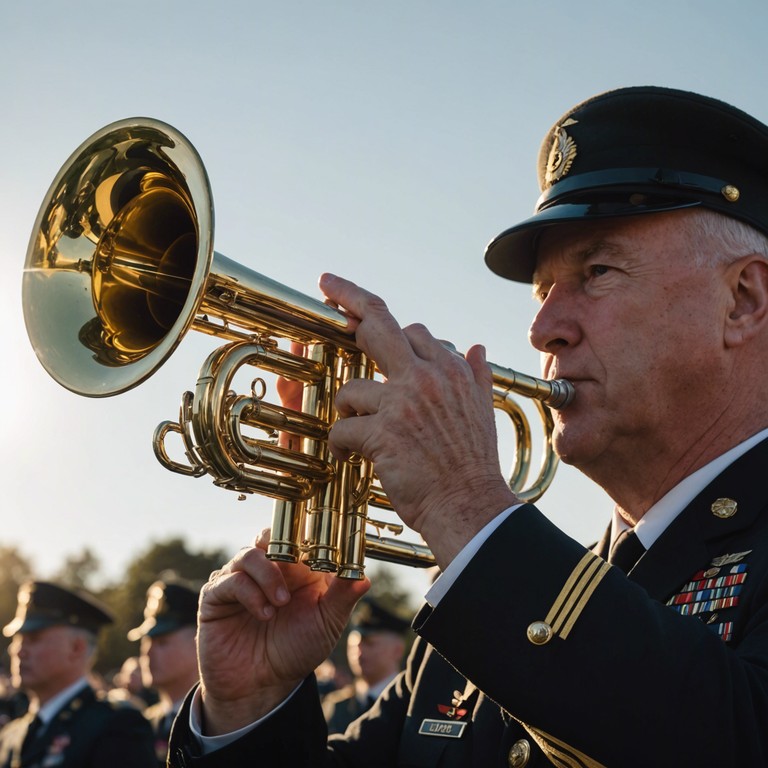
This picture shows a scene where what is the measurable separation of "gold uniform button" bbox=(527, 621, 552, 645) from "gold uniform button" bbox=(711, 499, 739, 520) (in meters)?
0.84

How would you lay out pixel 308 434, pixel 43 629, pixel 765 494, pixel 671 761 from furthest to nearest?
pixel 43 629
pixel 308 434
pixel 765 494
pixel 671 761

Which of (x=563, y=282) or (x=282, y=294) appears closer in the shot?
(x=282, y=294)

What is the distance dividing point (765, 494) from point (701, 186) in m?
0.99

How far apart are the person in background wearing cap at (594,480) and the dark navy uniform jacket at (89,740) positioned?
4651 mm

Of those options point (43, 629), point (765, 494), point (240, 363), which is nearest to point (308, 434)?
point (240, 363)

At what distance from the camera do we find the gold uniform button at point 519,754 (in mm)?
2561

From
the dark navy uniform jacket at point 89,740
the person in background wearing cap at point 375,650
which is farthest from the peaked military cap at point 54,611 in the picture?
the person in background wearing cap at point 375,650

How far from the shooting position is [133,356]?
9.78 feet

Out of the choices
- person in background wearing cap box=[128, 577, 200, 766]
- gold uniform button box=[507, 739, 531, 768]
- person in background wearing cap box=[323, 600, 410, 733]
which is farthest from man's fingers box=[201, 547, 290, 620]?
person in background wearing cap box=[323, 600, 410, 733]

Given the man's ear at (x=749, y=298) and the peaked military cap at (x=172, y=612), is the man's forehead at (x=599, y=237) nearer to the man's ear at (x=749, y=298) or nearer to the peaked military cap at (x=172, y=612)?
the man's ear at (x=749, y=298)

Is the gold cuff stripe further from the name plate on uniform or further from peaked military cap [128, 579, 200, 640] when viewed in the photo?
peaked military cap [128, 579, 200, 640]

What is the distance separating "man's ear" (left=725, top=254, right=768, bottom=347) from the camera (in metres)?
3.12

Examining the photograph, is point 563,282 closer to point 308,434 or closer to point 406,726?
point 308,434

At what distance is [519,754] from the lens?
2.59 m
